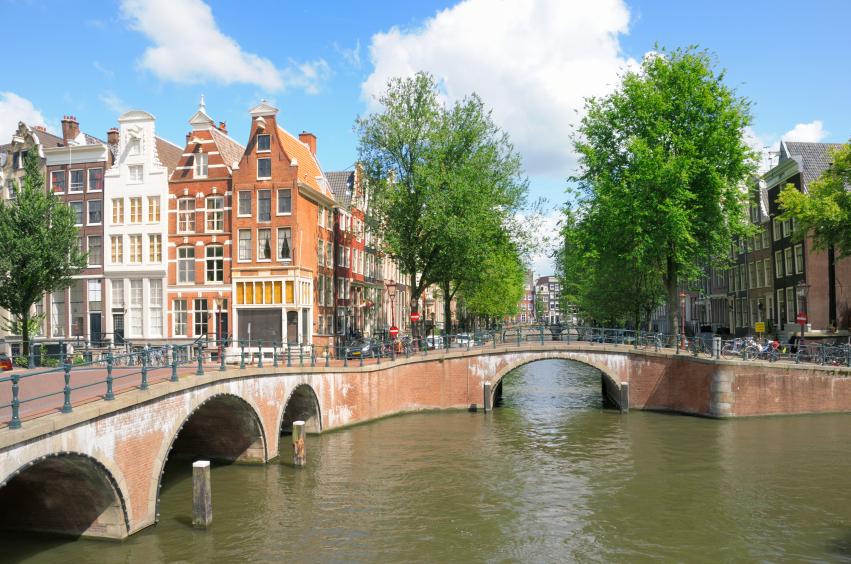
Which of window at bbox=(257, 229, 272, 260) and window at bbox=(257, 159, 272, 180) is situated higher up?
window at bbox=(257, 159, 272, 180)

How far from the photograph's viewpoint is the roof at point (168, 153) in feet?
145

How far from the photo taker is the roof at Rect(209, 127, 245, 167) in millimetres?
42844

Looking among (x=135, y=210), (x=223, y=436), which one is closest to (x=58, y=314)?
(x=135, y=210)

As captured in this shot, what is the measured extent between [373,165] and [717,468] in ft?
91.9

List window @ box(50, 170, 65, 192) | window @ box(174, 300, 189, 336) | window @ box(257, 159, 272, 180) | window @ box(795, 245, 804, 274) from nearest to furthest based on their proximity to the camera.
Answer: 1. window @ box(257, 159, 272, 180)
2. window @ box(174, 300, 189, 336)
3. window @ box(795, 245, 804, 274)
4. window @ box(50, 170, 65, 192)

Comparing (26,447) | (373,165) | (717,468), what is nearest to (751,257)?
(373,165)

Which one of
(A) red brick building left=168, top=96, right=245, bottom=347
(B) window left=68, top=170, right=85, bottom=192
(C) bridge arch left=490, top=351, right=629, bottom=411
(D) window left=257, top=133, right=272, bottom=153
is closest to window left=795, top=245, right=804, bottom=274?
(C) bridge arch left=490, top=351, right=629, bottom=411

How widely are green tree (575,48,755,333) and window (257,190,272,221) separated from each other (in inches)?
741

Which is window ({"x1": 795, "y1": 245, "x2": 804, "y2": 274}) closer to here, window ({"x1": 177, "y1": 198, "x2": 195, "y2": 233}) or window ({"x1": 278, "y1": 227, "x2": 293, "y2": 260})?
window ({"x1": 278, "y1": 227, "x2": 293, "y2": 260})

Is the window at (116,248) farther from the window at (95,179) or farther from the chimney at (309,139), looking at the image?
the chimney at (309,139)

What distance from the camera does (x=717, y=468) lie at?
22.9m

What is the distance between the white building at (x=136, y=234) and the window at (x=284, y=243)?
24.1ft

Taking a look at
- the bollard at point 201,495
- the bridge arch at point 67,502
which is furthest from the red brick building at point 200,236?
the bridge arch at point 67,502

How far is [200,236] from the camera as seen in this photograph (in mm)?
42375
